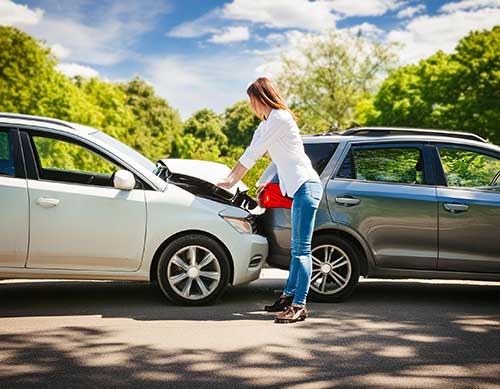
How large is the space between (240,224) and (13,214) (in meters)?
2.07

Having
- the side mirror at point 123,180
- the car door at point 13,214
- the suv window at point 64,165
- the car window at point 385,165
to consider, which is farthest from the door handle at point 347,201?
the car door at point 13,214

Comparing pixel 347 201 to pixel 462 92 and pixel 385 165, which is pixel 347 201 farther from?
pixel 462 92

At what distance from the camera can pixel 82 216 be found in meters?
6.11

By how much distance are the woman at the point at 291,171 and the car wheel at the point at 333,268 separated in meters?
0.64

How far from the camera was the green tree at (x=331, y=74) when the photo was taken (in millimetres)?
58625

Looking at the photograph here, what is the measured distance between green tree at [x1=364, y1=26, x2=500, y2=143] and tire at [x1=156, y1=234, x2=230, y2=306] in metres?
41.0

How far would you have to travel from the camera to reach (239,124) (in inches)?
3265

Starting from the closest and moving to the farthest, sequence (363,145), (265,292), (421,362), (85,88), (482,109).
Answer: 1. (421,362)
2. (363,145)
3. (265,292)
4. (482,109)
5. (85,88)

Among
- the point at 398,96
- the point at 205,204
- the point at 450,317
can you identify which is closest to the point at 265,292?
the point at 205,204

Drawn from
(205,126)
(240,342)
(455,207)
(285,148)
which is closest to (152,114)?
(205,126)

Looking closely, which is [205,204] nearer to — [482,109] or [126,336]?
[126,336]

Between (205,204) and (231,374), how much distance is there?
2292mm

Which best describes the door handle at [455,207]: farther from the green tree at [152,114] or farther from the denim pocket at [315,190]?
the green tree at [152,114]

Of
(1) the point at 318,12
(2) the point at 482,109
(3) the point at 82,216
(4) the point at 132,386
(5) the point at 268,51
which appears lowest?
(4) the point at 132,386
